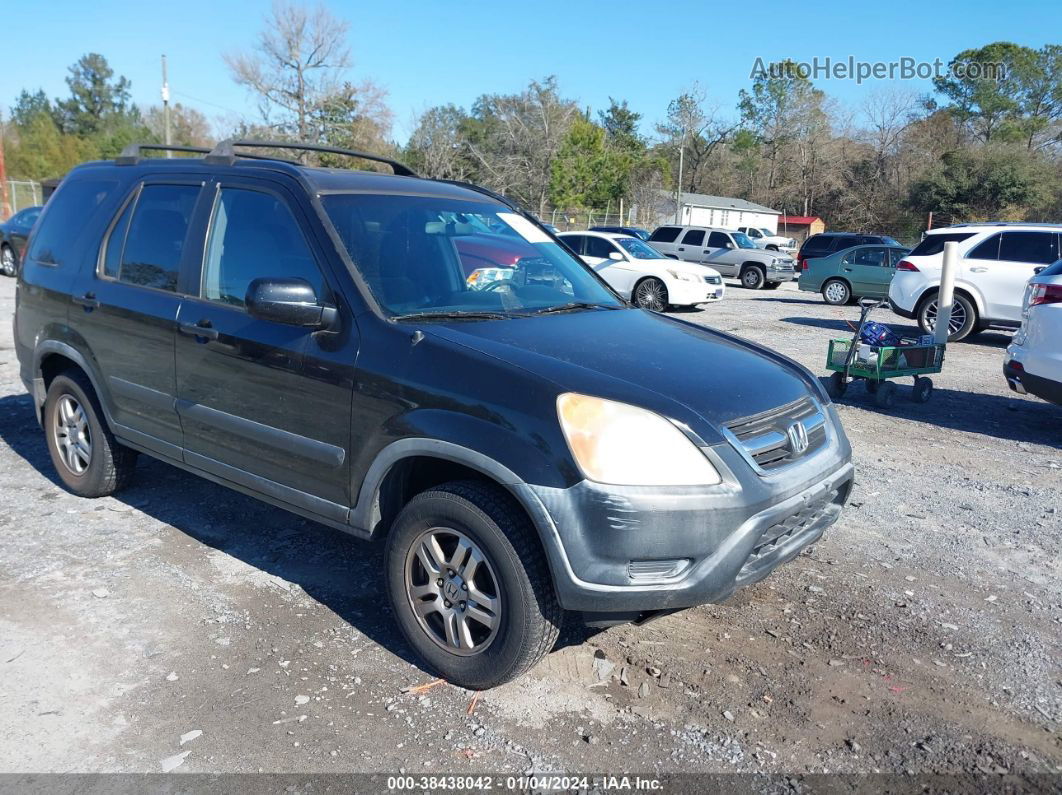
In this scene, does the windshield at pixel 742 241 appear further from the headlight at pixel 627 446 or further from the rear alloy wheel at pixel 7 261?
the headlight at pixel 627 446

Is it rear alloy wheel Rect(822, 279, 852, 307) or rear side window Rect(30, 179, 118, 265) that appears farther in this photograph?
rear alloy wheel Rect(822, 279, 852, 307)

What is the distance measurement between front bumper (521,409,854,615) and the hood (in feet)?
0.78

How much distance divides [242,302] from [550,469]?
6.16 ft

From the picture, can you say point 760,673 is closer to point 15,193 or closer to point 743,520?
point 743,520

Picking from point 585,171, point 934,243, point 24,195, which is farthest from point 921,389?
point 585,171

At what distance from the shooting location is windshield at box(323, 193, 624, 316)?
360 centimetres

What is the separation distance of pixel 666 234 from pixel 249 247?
24.0m

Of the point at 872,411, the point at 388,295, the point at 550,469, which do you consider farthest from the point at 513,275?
the point at 872,411

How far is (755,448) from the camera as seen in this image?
303cm

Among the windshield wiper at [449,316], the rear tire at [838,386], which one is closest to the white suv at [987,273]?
the rear tire at [838,386]

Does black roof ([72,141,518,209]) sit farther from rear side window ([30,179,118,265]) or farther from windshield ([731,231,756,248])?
windshield ([731,231,756,248])

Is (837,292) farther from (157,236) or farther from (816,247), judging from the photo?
(157,236)

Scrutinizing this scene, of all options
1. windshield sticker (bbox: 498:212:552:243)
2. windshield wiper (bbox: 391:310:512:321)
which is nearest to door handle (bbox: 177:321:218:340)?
windshield wiper (bbox: 391:310:512:321)

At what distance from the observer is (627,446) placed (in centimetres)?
283
